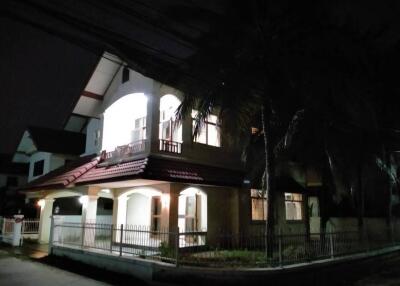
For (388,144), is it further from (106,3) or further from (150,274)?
(106,3)

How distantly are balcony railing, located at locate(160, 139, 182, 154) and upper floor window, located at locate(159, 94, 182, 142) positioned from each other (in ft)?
1.43

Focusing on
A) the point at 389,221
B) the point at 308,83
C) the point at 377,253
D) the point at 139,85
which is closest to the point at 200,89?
the point at 308,83

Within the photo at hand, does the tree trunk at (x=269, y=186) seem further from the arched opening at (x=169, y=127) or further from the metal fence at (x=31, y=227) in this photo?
the metal fence at (x=31, y=227)

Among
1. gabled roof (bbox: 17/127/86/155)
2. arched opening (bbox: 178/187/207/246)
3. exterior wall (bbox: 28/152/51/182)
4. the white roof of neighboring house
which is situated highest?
the white roof of neighboring house

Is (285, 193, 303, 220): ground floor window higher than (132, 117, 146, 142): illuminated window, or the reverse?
(132, 117, 146, 142): illuminated window

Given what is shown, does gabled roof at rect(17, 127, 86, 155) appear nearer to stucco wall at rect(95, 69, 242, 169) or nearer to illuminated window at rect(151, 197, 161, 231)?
stucco wall at rect(95, 69, 242, 169)

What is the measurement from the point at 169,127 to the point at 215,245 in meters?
5.25

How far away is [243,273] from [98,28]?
7.99m

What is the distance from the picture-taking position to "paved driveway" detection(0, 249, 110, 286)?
9320mm

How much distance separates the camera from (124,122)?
52.0ft

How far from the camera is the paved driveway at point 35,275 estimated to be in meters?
9.32

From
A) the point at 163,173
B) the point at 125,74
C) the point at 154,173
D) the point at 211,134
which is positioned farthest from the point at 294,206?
the point at 125,74

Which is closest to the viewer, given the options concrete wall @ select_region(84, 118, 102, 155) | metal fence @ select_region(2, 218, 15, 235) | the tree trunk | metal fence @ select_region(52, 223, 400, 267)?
metal fence @ select_region(52, 223, 400, 267)

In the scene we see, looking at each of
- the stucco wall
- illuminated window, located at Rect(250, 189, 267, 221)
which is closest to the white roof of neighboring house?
the stucco wall
